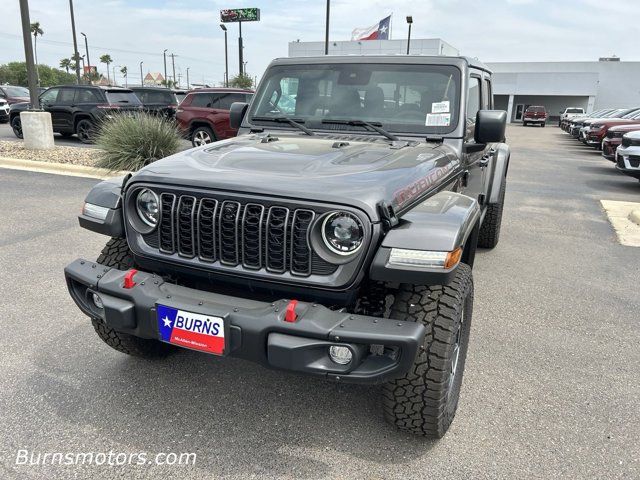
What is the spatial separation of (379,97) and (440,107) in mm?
414

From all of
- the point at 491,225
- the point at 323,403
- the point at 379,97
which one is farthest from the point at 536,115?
the point at 323,403

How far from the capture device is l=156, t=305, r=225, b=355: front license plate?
2.16m

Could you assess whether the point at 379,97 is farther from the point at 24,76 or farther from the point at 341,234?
the point at 24,76

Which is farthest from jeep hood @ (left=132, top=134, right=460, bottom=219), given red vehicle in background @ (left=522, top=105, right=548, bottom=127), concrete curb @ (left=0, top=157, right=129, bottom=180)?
red vehicle in background @ (left=522, top=105, right=548, bottom=127)

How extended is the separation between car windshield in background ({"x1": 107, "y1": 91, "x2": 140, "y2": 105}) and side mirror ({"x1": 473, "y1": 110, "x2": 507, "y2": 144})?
13.0 metres

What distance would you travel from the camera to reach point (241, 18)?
117 feet

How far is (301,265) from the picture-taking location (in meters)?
2.24

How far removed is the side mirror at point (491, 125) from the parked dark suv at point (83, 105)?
1230 centimetres

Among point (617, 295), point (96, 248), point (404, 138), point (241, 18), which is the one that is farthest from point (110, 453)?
point (241, 18)

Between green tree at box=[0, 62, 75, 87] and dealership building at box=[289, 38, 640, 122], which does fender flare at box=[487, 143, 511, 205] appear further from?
green tree at box=[0, 62, 75, 87]

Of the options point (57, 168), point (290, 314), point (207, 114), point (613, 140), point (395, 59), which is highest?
point (395, 59)

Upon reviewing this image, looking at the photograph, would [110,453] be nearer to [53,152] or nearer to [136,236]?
[136,236]

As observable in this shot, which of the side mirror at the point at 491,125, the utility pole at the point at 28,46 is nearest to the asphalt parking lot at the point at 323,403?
the side mirror at the point at 491,125

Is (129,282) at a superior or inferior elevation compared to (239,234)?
inferior
